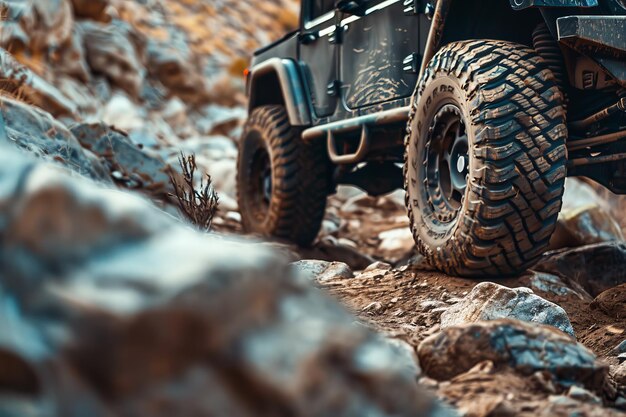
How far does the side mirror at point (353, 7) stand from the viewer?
4.46 m

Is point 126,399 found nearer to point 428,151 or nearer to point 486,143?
point 486,143

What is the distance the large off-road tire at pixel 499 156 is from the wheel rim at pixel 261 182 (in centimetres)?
264

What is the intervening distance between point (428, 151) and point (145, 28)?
45.2ft

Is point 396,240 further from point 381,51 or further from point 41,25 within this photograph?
point 41,25

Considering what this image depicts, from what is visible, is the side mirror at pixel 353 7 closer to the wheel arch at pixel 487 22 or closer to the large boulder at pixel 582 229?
the wheel arch at pixel 487 22

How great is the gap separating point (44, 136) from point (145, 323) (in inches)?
157

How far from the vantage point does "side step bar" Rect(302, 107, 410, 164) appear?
13.2ft

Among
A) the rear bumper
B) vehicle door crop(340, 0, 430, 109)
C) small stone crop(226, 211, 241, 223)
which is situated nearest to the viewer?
the rear bumper

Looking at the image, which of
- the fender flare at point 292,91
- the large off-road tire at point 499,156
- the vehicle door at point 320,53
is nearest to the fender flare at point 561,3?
the large off-road tire at point 499,156

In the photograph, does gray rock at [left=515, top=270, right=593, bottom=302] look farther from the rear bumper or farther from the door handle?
the door handle

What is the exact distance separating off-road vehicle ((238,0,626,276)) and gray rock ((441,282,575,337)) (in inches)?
25.6

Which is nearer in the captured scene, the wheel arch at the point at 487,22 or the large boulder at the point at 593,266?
the wheel arch at the point at 487,22

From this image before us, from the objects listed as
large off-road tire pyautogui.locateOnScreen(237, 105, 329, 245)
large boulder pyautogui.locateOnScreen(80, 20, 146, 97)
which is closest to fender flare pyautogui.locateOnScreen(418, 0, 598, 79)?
large off-road tire pyautogui.locateOnScreen(237, 105, 329, 245)

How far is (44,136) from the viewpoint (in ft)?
15.5
